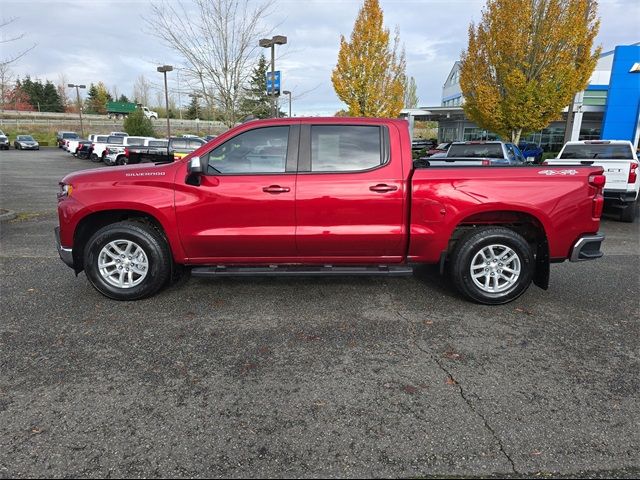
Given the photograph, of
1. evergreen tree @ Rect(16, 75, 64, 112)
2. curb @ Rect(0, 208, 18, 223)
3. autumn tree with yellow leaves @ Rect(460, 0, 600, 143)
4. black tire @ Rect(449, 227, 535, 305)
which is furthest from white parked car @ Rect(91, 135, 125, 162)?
evergreen tree @ Rect(16, 75, 64, 112)

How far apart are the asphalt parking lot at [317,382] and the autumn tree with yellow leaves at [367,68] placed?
18747mm

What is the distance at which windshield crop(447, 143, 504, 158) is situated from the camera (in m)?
12.8

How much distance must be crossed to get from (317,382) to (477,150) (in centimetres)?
1174

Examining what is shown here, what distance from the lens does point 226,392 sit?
2.95 m

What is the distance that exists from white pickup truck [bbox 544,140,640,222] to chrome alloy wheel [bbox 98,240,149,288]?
7709mm

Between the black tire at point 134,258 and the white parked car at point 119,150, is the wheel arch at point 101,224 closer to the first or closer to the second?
the black tire at point 134,258

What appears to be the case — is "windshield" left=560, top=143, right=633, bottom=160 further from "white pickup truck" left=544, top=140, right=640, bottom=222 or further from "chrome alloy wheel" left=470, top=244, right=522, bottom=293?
"chrome alloy wheel" left=470, top=244, right=522, bottom=293

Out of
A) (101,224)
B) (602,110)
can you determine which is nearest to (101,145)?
(101,224)

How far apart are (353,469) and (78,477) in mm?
1381

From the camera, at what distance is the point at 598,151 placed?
9.98 metres

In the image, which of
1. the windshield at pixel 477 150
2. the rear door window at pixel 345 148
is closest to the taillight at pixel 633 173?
the windshield at pixel 477 150

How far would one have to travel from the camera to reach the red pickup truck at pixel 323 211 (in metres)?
4.30

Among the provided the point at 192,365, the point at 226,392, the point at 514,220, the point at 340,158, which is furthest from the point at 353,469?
the point at 514,220

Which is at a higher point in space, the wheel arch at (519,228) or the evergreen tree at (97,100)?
the evergreen tree at (97,100)
